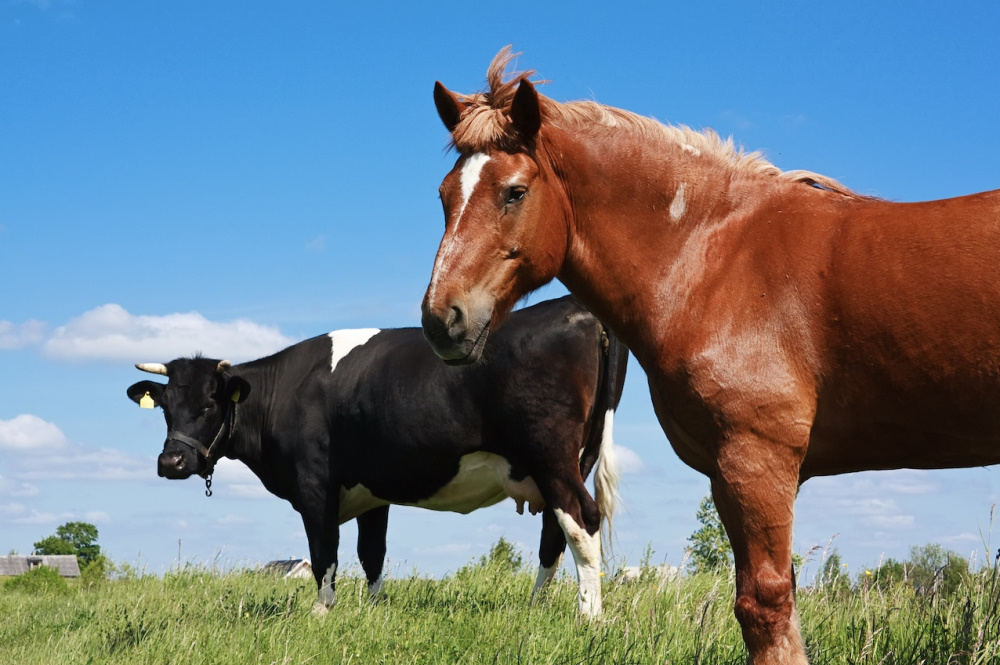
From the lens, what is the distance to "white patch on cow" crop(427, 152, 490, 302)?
3916 millimetres

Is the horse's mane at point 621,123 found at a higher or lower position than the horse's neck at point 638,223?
higher

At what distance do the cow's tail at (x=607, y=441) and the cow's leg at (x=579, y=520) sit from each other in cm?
53

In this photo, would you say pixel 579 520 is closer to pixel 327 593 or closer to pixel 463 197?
pixel 327 593

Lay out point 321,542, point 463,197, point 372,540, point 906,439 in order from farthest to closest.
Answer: point 372,540 → point 321,542 → point 463,197 → point 906,439

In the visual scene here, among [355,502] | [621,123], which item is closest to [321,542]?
[355,502]

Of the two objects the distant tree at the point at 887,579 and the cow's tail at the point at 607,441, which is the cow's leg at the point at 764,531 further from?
the cow's tail at the point at 607,441

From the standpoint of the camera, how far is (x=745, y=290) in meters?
3.93

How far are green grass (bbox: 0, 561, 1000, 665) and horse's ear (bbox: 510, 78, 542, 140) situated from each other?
8.21 ft

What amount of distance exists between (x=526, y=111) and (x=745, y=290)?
1.27 meters

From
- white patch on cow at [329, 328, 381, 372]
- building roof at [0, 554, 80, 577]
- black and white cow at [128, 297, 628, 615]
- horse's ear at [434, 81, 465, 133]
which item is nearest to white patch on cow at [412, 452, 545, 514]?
black and white cow at [128, 297, 628, 615]

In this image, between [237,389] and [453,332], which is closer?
[453,332]

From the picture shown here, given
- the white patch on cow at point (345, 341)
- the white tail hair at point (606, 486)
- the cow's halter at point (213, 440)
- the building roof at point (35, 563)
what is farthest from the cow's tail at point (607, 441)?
the building roof at point (35, 563)

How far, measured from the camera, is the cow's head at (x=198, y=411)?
10.2 meters

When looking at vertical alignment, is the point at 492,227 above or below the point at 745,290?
above
